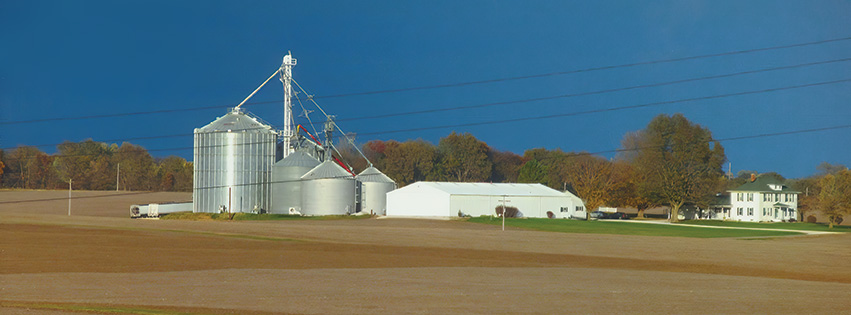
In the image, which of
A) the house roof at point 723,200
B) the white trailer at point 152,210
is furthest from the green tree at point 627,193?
the white trailer at point 152,210

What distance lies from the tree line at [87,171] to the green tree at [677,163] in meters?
82.4

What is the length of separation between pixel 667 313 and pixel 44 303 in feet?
52.1

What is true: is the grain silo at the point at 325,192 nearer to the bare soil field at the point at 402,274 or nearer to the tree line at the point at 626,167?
the tree line at the point at 626,167

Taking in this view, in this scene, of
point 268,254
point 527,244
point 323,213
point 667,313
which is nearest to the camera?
point 667,313

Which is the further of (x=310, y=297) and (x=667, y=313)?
(x=310, y=297)

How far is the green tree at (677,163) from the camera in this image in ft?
324

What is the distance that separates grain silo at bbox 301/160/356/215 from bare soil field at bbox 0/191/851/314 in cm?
3291

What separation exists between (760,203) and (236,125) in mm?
72562

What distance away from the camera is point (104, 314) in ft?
59.0

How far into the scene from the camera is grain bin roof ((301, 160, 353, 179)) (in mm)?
87188

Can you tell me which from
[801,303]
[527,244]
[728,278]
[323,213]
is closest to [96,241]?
[527,244]

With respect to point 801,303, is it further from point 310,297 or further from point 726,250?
point 726,250

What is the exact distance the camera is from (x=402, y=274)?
2830 cm

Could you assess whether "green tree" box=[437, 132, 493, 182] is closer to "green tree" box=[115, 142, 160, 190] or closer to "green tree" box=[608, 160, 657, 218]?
"green tree" box=[608, 160, 657, 218]
